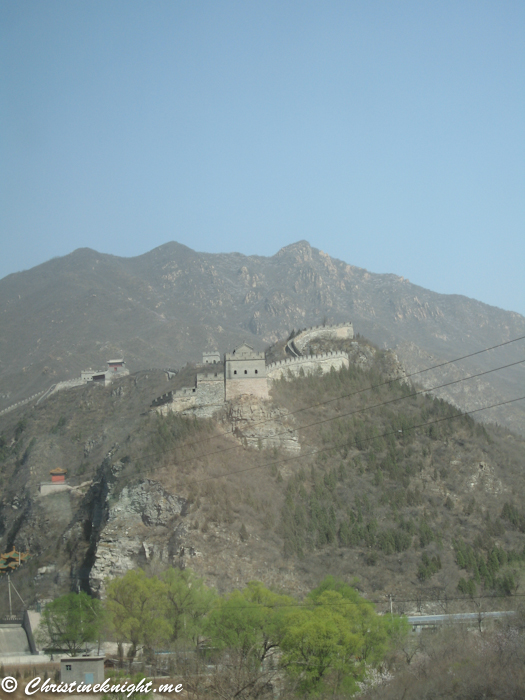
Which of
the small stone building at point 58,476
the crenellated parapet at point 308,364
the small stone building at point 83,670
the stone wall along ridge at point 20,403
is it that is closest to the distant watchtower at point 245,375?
the crenellated parapet at point 308,364

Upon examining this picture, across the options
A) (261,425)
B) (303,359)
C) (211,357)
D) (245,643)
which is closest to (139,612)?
(245,643)

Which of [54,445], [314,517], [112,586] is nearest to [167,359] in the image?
[54,445]

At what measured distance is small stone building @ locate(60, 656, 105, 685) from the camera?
1998 inches

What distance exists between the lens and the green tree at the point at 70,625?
2398 inches

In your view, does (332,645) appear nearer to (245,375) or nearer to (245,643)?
(245,643)

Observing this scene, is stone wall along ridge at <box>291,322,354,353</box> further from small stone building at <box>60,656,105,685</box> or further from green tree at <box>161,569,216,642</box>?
small stone building at <box>60,656,105,685</box>

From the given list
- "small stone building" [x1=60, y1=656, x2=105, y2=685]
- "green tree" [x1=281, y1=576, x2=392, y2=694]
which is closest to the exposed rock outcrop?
"green tree" [x1=281, y1=576, x2=392, y2=694]

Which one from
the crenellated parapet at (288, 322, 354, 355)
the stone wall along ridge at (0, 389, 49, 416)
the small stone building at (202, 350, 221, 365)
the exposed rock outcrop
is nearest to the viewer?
the exposed rock outcrop

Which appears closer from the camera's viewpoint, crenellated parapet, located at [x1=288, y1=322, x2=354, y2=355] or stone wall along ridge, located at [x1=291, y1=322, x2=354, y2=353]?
crenellated parapet, located at [x1=288, y1=322, x2=354, y2=355]

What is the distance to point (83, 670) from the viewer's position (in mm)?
51188

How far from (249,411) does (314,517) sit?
48.9ft

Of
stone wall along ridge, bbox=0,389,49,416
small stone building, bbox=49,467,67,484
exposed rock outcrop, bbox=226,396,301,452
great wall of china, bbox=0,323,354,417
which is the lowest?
small stone building, bbox=49,467,67,484

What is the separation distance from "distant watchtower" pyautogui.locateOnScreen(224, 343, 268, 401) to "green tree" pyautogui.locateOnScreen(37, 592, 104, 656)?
3197 cm

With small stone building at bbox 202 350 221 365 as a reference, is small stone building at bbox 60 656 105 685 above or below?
below
